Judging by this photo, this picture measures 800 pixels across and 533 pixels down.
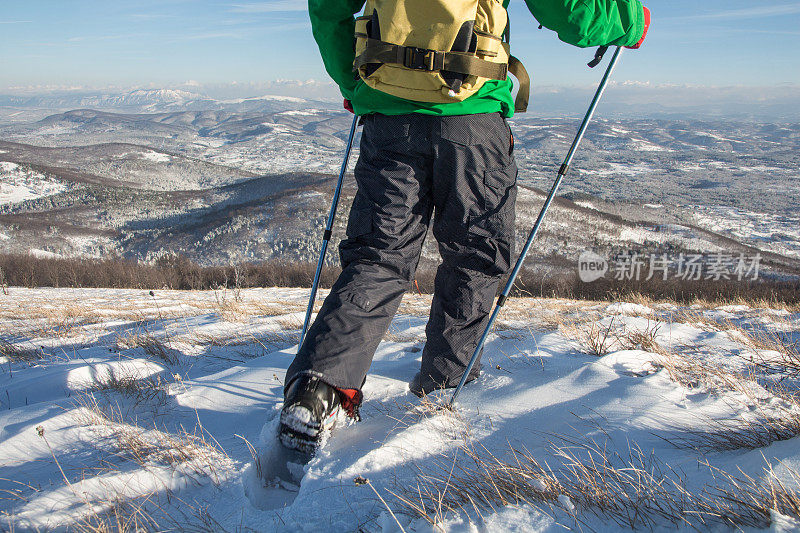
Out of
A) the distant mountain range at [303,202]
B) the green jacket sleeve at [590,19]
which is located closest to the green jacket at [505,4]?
the green jacket sleeve at [590,19]

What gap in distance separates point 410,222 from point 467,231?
29 centimetres

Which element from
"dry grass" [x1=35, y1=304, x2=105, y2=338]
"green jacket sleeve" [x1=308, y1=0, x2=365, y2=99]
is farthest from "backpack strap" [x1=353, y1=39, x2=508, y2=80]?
"dry grass" [x1=35, y1=304, x2=105, y2=338]

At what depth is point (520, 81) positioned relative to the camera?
2.19 meters

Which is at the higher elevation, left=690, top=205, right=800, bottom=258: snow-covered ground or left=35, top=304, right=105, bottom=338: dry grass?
left=35, top=304, right=105, bottom=338: dry grass

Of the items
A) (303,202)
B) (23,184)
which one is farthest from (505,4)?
(23,184)

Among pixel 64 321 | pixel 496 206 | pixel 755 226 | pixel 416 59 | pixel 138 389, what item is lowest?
pixel 755 226

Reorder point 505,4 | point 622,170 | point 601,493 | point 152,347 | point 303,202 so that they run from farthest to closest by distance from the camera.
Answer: point 622,170, point 303,202, point 152,347, point 505,4, point 601,493

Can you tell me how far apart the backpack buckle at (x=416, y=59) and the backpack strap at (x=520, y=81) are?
60 centimetres

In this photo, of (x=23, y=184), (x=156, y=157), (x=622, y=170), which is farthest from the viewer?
(x=622, y=170)

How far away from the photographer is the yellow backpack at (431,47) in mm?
1732

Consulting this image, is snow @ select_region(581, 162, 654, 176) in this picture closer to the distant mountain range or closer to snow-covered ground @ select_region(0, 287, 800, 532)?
the distant mountain range

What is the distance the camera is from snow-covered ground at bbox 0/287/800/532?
1118 millimetres

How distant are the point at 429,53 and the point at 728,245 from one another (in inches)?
2607

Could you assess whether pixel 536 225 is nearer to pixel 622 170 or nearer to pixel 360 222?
pixel 360 222
